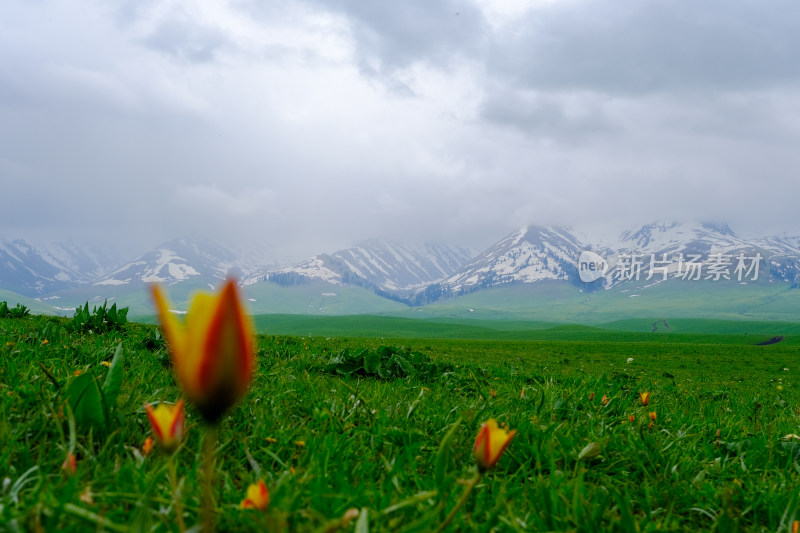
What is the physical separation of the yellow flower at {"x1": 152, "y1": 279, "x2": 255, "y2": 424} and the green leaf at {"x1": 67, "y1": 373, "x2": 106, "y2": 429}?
2157mm

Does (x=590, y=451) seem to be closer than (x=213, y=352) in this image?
No

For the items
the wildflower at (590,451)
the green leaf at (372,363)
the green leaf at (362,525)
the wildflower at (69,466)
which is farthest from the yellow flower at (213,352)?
the green leaf at (372,363)

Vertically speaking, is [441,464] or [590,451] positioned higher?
[441,464]

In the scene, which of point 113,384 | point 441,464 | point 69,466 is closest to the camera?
point 69,466

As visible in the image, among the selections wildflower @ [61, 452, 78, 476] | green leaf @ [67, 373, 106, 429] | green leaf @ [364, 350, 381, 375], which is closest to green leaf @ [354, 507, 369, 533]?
wildflower @ [61, 452, 78, 476]

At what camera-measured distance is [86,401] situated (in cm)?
279

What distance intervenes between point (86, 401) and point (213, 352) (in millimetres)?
2302

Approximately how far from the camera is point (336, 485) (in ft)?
8.40

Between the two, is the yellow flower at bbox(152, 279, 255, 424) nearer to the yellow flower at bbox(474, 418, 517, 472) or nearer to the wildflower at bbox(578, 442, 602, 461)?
the yellow flower at bbox(474, 418, 517, 472)

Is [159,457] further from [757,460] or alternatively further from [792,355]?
[792,355]

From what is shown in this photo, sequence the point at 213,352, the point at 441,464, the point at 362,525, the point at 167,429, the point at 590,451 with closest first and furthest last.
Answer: the point at 213,352, the point at 167,429, the point at 362,525, the point at 441,464, the point at 590,451

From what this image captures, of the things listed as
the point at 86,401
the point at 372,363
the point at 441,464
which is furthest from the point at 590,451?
the point at 372,363

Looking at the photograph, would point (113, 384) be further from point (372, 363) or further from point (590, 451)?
point (372, 363)

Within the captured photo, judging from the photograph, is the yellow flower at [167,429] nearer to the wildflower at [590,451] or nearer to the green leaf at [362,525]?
the green leaf at [362,525]
